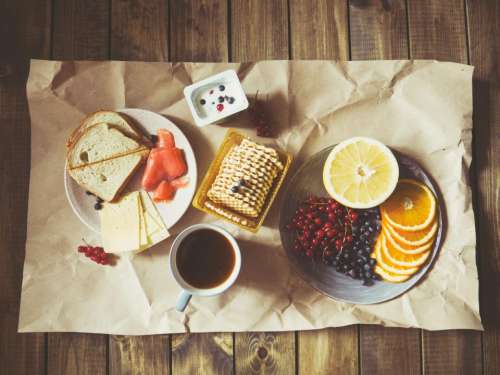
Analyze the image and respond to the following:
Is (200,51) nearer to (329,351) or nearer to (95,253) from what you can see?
(95,253)

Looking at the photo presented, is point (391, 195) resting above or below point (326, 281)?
above

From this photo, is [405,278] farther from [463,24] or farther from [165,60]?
[165,60]

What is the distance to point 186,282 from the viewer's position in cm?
159

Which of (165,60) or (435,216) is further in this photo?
(165,60)

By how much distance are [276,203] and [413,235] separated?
500 millimetres

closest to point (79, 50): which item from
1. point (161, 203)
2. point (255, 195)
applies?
point (161, 203)

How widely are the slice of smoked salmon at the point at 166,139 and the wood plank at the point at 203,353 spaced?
0.72m

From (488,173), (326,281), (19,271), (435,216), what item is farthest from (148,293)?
(488,173)

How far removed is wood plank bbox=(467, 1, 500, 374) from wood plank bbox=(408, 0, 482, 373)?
1.6 inches

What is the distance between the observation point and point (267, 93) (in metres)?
1.76

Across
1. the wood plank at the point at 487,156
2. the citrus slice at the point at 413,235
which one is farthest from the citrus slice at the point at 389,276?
the wood plank at the point at 487,156

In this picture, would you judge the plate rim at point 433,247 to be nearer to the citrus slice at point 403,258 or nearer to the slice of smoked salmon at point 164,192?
the citrus slice at point 403,258

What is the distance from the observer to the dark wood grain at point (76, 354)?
1.77 metres

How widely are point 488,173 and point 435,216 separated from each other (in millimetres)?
322
